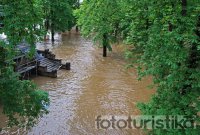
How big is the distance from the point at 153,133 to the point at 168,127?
91 cm

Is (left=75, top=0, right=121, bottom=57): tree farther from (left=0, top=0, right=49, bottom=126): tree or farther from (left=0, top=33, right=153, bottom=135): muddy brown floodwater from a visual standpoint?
(left=0, top=0, right=49, bottom=126): tree

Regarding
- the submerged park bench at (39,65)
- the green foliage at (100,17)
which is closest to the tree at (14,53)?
the submerged park bench at (39,65)

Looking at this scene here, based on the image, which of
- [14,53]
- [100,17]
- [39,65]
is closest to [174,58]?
[14,53]

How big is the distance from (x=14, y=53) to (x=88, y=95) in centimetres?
1098

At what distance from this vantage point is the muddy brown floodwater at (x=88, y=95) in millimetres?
14984

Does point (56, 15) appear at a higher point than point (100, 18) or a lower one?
higher

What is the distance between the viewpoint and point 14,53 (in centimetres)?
931

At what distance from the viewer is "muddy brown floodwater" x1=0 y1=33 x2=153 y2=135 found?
15.0 meters

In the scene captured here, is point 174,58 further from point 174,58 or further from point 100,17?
point 100,17

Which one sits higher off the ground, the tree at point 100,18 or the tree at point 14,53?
the tree at point 100,18

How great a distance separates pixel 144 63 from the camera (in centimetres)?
1006

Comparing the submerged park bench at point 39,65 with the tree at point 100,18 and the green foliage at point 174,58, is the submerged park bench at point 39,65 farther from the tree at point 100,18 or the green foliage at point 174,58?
the green foliage at point 174,58

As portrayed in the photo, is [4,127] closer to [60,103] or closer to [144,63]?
[60,103]

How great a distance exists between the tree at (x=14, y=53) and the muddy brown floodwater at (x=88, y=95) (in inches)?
→ 182
